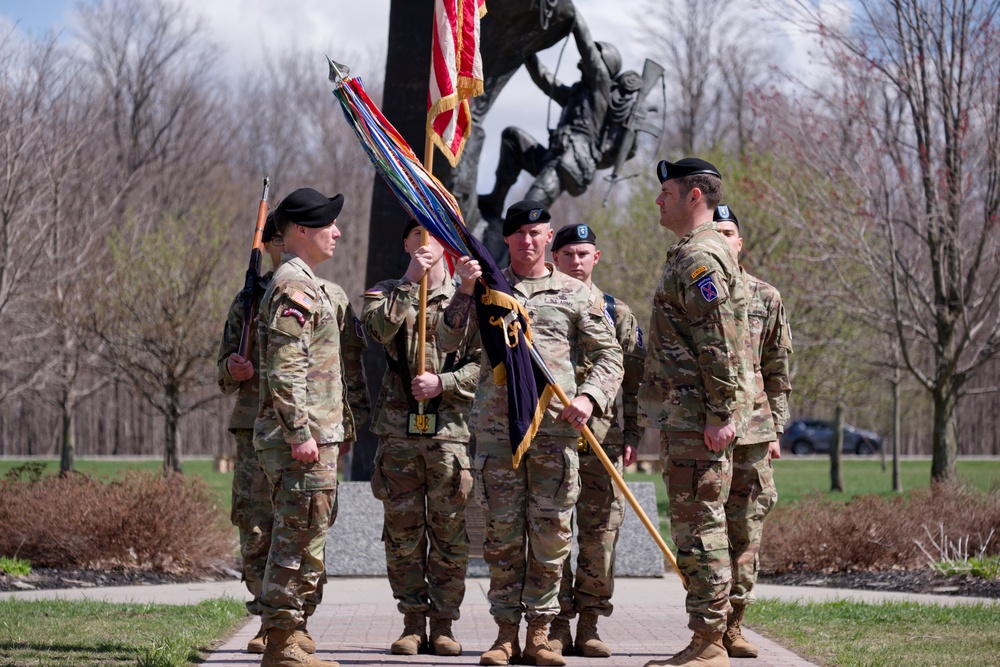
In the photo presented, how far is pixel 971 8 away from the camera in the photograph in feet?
41.1

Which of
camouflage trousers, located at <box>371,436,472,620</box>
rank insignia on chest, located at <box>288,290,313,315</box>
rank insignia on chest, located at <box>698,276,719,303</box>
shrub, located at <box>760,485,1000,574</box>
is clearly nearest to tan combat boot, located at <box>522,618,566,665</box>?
camouflage trousers, located at <box>371,436,472,620</box>

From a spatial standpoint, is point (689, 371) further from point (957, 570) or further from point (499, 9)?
point (499, 9)

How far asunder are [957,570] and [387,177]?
19.2ft

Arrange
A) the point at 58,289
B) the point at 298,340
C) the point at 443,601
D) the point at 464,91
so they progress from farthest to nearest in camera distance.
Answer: the point at 58,289 → the point at 464,91 → the point at 443,601 → the point at 298,340

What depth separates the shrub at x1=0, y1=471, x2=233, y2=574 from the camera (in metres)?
10.1

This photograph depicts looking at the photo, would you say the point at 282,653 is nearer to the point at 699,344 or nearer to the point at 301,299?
the point at 301,299

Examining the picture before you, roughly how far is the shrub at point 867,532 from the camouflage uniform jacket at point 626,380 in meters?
3.89

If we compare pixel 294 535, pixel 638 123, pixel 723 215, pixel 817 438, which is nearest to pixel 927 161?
pixel 638 123

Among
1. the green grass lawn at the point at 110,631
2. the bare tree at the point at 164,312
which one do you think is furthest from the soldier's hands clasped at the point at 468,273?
the bare tree at the point at 164,312

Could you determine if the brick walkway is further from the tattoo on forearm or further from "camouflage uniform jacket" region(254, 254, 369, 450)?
the tattoo on forearm

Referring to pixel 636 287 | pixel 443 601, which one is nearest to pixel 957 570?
pixel 443 601

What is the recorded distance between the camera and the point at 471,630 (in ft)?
23.7

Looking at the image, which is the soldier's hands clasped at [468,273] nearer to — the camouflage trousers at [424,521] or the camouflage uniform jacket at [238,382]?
the camouflage trousers at [424,521]

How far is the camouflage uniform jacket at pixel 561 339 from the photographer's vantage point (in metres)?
6.18
